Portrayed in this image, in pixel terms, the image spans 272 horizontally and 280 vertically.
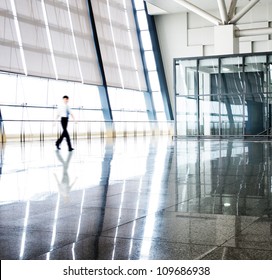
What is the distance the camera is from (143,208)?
532 centimetres

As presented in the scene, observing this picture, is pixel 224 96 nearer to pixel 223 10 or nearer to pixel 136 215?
pixel 223 10

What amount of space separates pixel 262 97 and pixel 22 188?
22734 millimetres

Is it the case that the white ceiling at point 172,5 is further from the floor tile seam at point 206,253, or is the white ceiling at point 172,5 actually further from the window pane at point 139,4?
the floor tile seam at point 206,253

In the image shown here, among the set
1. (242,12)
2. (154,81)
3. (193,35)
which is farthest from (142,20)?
(242,12)

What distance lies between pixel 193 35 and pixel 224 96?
15208 millimetres

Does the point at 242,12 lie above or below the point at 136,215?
above

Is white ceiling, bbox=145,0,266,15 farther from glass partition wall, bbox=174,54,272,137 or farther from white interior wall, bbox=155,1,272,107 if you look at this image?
glass partition wall, bbox=174,54,272,137

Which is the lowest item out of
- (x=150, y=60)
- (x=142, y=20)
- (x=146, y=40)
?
(x=150, y=60)

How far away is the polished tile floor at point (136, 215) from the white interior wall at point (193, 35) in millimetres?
33074

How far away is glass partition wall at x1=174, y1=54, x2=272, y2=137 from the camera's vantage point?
2789cm

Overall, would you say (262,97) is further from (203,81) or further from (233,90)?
(203,81)

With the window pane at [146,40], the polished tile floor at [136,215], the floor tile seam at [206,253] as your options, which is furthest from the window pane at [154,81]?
the floor tile seam at [206,253]

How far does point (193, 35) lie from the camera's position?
139 ft

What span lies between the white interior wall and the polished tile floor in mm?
33074
